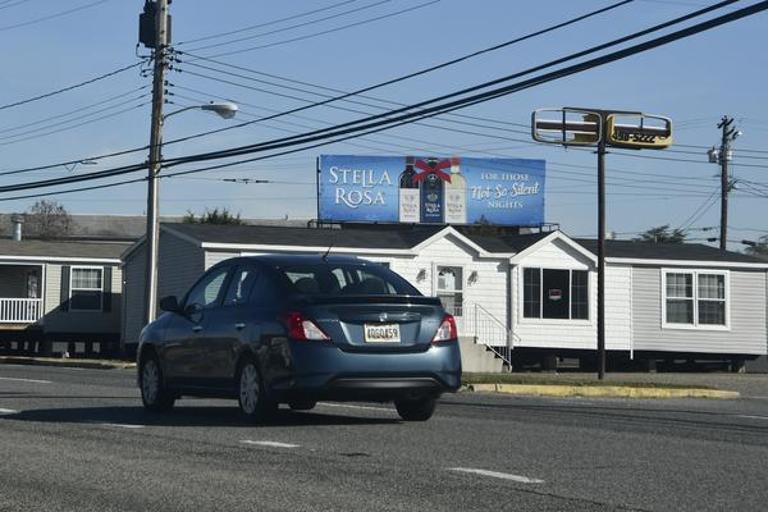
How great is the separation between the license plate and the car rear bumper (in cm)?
13

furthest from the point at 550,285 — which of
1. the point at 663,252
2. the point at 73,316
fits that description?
the point at 73,316

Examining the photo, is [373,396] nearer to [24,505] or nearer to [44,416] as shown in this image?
[44,416]

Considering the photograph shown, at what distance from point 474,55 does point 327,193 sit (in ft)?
106

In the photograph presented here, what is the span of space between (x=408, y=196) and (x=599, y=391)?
33031 millimetres

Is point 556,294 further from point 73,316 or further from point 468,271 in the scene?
point 73,316

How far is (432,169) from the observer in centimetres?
5594

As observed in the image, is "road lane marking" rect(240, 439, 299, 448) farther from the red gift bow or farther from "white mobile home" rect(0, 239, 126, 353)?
the red gift bow

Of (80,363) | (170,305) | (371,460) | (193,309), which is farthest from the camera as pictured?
(80,363)

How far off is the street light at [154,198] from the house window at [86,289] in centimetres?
1357

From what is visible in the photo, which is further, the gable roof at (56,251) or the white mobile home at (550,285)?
the gable roof at (56,251)

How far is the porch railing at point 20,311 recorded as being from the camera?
45.1 meters

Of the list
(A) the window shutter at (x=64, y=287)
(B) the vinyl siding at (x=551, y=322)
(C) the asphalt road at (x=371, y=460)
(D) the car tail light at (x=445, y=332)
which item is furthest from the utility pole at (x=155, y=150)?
(D) the car tail light at (x=445, y=332)

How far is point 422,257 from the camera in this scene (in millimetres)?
37625

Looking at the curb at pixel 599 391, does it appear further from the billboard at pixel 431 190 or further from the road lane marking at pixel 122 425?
the billboard at pixel 431 190
